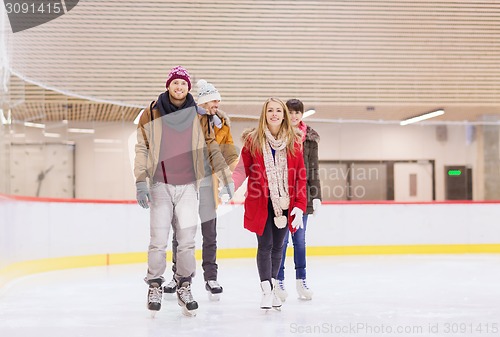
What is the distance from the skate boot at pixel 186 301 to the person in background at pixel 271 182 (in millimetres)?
379

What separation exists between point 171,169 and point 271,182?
1.73ft

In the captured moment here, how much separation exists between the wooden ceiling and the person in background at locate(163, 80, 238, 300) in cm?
697

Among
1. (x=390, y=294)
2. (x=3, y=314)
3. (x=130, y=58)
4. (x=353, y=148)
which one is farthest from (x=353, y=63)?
(x=3, y=314)

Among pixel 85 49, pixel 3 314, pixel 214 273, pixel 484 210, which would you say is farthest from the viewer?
pixel 85 49

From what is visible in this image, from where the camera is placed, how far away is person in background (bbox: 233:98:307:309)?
12.5ft

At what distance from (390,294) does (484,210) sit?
16.7 feet

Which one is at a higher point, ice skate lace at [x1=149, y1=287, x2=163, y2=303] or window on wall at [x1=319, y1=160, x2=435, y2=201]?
window on wall at [x1=319, y1=160, x2=435, y2=201]

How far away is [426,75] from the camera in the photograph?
12234 millimetres

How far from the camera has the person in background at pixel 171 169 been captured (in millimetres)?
3652

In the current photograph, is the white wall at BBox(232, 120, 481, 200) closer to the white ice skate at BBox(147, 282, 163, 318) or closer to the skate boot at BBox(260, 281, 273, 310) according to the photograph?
the skate boot at BBox(260, 281, 273, 310)

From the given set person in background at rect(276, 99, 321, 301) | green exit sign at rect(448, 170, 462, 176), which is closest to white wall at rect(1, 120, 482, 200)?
green exit sign at rect(448, 170, 462, 176)

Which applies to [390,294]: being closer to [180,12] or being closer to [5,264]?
[5,264]

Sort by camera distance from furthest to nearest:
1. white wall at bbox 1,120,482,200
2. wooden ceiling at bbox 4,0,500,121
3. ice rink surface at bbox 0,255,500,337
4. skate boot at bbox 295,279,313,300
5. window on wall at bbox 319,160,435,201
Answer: wooden ceiling at bbox 4,0,500,121, window on wall at bbox 319,160,435,201, white wall at bbox 1,120,482,200, skate boot at bbox 295,279,313,300, ice rink surface at bbox 0,255,500,337

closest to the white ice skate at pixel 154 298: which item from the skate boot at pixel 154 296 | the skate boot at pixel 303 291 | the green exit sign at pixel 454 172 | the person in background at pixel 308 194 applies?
the skate boot at pixel 154 296
